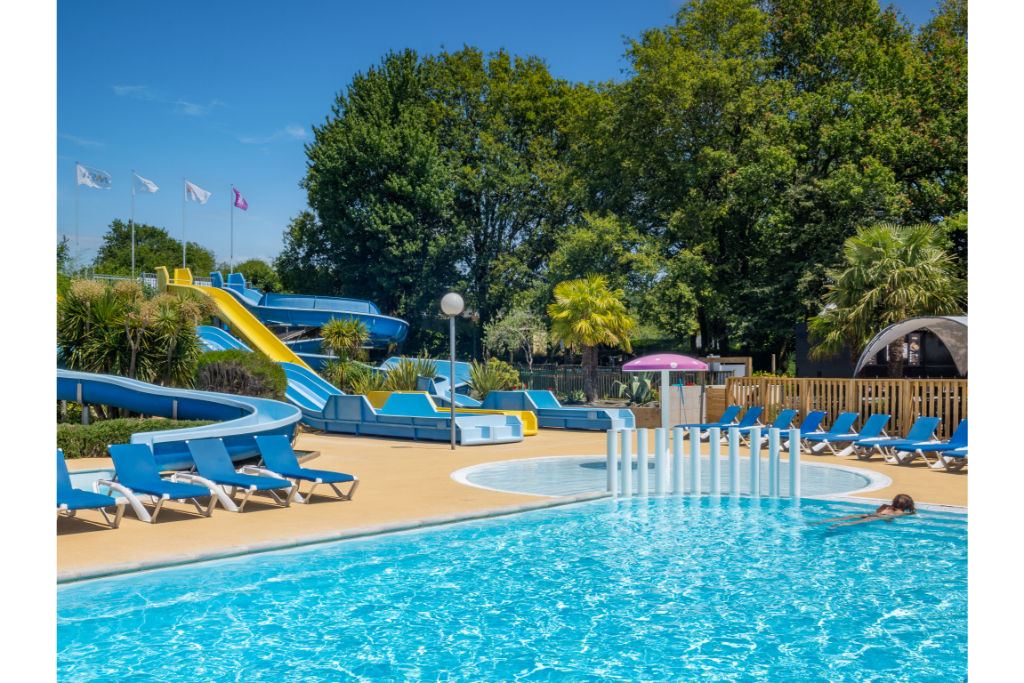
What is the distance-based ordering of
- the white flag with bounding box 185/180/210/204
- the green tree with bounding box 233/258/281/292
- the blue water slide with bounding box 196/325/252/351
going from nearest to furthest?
the blue water slide with bounding box 196/325/252/351
the white flag with bounding box 185/180/210/204
the green tree with bounding box 233/258/281/292

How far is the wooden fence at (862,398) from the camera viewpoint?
1775cm

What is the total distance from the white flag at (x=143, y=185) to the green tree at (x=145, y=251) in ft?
86.1

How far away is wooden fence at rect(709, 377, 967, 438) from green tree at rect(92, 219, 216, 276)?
68.7 meters

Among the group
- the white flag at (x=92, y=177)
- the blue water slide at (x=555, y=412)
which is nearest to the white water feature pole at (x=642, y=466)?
the blue water slide at (x=555, y=412)

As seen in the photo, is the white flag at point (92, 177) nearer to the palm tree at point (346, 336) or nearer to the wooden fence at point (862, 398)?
the palm tree at point (346, 336)

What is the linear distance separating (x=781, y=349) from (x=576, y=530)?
32033mm

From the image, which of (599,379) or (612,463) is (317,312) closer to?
(599,379)

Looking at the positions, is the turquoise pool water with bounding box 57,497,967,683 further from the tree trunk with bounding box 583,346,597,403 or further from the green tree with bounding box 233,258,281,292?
the green tree with bounding box 233,258,281,292

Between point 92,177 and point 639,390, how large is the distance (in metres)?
36.7

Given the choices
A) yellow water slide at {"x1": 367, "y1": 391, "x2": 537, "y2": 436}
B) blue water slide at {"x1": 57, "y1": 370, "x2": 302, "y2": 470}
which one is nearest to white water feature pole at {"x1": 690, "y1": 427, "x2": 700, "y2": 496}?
blue water slide at {"x1": 57, "y1": 370, "x2": 302, "y2": 470}

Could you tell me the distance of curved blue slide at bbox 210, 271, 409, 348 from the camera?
129ft

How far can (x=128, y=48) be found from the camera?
49.6m

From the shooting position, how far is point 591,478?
14.1 metres

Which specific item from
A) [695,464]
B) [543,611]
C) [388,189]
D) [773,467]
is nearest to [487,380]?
[695,464]
